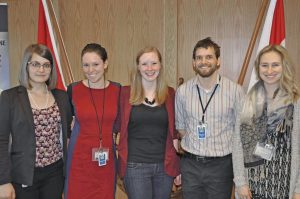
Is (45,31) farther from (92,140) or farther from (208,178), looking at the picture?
(208,178)

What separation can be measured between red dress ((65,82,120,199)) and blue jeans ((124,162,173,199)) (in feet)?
0.53

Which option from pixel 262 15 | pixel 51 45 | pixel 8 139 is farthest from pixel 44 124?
pixel 262 15

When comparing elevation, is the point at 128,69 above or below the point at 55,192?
above

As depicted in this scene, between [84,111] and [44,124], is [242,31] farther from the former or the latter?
[44,124]

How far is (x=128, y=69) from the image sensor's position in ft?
12.7

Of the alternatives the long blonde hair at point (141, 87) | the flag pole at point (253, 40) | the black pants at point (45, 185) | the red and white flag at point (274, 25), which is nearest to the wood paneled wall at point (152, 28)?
the flag pole at point (253, 40)

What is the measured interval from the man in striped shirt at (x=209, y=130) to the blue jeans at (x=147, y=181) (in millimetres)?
155

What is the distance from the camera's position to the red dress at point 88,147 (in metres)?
2.37

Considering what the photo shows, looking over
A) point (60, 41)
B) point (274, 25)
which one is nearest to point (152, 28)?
point (60, 41)

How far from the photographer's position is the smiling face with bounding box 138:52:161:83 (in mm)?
2398

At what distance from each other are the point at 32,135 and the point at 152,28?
2.08m

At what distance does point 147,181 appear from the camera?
7.80 ft

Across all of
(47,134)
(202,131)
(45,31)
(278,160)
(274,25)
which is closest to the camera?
(278,160)

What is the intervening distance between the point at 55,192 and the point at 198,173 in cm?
99
